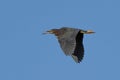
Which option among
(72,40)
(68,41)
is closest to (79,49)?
(72,40)

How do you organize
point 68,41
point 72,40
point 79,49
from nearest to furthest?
point 68,41 → point 72,40 → point 79,49

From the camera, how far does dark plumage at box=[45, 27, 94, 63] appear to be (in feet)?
131

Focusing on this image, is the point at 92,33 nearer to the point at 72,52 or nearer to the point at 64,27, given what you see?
the point at 64,27

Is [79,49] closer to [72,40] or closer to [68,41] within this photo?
[72,40]

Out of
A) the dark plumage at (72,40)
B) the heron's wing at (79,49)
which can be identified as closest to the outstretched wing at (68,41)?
the dark plumage at (72,40)

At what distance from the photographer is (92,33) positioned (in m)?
44.0

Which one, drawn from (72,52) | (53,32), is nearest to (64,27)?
(53,32)

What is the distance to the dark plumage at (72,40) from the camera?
131ft

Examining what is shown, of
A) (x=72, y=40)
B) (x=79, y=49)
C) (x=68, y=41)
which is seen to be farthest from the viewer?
(x=79, y=49)

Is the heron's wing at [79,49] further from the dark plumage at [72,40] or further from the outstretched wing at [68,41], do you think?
the outstretched wing at [68,41]

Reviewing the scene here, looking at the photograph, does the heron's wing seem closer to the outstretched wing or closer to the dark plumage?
the dark plumage

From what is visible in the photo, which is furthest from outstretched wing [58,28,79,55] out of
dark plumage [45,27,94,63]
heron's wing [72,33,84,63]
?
heron's wing [72,33,84,63]

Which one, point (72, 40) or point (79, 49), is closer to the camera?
point (72, 40)

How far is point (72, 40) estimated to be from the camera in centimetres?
4084
